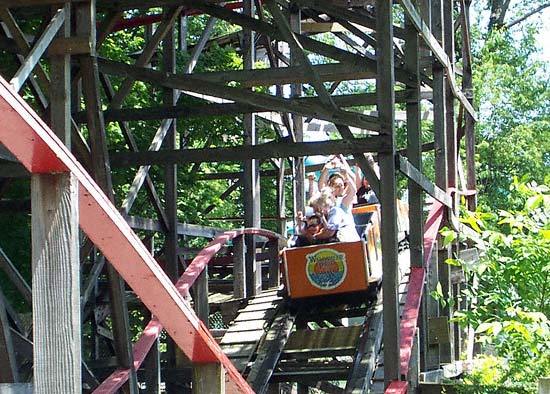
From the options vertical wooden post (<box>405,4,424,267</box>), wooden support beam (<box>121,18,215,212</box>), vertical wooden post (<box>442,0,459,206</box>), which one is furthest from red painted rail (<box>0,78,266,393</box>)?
vertical wooden post (<box>442,0,459,206</box>)

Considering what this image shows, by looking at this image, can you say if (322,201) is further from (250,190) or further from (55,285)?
(55,285)

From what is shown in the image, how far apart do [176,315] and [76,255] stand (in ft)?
1.74

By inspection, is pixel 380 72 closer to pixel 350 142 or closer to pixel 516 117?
pixel 350 142

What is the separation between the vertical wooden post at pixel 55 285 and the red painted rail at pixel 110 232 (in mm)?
65

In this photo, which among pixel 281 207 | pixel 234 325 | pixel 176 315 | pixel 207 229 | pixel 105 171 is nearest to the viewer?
pixel 176 315

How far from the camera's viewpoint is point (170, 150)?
9.59m

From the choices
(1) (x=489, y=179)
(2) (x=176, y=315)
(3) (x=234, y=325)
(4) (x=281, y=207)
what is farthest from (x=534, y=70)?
(2) (x=176, y=315)

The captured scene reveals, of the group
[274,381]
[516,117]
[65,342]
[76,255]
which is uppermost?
[516,117]

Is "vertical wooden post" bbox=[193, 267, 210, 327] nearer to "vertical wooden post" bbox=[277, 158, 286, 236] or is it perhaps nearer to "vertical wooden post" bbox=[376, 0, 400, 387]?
"vertical wooden post" bbox=[376, 0, 400, 387]

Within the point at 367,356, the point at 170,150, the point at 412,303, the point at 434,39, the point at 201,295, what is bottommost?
the point at 367,356

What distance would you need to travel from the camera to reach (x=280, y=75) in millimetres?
9750

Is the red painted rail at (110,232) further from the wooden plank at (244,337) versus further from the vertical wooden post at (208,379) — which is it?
the wooden plank at (244,337)

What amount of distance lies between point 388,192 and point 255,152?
4.32 ft

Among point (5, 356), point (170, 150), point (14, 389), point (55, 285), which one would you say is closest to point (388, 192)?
point (170, 150)
